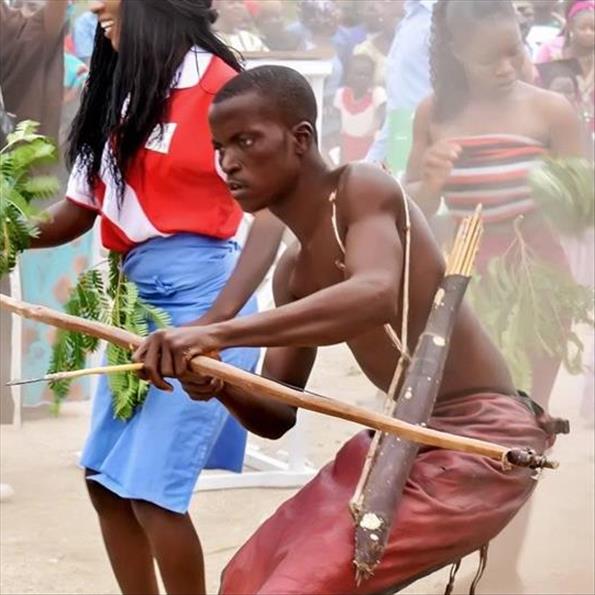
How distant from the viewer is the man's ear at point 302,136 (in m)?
3.07

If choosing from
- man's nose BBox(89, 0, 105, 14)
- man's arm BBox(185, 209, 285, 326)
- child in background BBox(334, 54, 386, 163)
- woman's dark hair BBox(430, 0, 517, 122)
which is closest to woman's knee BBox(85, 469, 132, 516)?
man's arm BBox(185, 209, 285, 326)

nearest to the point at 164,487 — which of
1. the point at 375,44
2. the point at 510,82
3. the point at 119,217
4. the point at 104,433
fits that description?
the point at 104,433

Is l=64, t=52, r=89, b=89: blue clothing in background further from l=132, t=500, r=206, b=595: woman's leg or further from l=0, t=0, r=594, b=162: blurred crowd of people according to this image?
l=132, t=500, r=206, b=595: woman's leg

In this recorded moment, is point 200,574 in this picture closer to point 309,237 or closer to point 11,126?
point 309,237

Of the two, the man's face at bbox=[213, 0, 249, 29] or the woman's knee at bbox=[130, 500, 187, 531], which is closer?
the woman's knee at bbox=[130, 500, 187, 531]

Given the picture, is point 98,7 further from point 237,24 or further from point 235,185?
point 237,24

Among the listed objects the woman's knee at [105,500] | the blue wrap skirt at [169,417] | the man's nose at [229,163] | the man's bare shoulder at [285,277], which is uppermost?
the man's nose at [229,163]

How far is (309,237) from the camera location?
3111 millimetres

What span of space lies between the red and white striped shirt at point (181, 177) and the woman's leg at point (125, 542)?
0.67 m

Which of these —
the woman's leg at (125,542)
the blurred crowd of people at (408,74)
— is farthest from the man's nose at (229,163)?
the blurred crowd of people at (408,74)

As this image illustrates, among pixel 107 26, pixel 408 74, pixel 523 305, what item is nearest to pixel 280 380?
pixel 107 26

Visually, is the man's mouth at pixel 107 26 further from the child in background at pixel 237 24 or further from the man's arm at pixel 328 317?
the child in background at pixel 237 24

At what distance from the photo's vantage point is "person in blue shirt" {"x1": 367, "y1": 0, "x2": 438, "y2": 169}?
6.52 metres

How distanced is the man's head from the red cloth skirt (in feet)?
1.84
